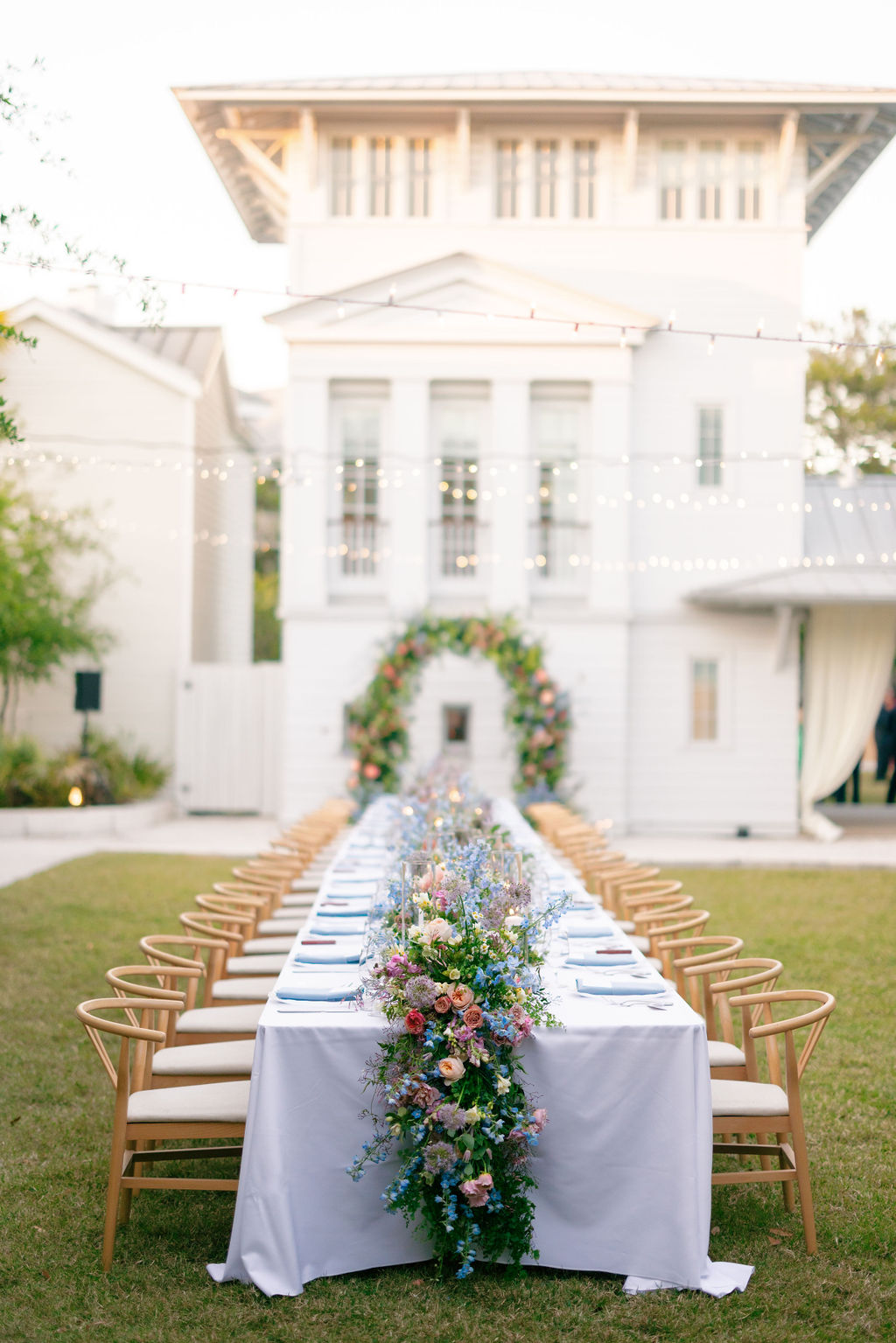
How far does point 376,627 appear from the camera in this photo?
15.5m

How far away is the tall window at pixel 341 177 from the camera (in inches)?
627

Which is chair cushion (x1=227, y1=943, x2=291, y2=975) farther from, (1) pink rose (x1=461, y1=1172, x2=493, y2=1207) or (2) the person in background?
(2) the person in background

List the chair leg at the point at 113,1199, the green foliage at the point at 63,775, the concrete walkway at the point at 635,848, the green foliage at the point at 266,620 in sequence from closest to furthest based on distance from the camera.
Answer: the chair leg at the point at 113,1199
the concrete walkway at the point at 635,848
the green foliage at the point at 63,775
the green foliage at the point at 266,620

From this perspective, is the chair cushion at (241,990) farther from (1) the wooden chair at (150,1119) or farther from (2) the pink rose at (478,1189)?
(2) the pink rose at (478,1189)

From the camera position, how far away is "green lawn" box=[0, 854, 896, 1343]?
388 cm

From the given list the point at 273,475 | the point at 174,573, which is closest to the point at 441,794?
the point at 273,475

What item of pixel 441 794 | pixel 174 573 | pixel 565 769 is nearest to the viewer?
pixel 441 794

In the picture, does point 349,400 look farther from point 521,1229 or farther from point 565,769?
point 521,1229

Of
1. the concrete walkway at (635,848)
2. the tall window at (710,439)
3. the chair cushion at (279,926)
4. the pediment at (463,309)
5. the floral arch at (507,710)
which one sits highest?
the pediment at (463,309)

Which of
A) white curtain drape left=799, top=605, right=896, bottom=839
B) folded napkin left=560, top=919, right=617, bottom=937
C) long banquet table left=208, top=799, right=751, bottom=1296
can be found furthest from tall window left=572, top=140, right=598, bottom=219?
long banquet table left=208, top=799, right=751, bottom=1296

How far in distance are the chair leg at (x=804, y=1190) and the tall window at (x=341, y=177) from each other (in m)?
13.7

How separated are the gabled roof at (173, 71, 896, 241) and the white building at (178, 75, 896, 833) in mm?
47

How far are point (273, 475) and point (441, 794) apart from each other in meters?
7.58

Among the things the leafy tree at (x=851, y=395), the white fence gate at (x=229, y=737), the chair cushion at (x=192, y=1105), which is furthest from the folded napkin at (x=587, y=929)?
the leafy tree at (x=851, y=395)
